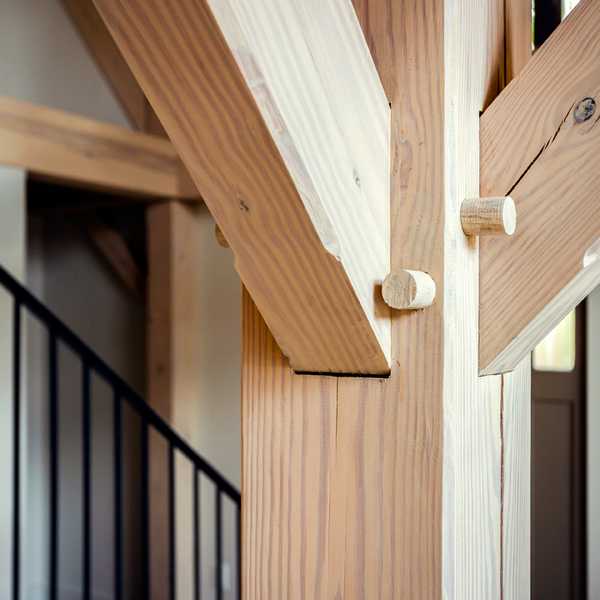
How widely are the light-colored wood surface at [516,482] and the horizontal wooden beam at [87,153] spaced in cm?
240

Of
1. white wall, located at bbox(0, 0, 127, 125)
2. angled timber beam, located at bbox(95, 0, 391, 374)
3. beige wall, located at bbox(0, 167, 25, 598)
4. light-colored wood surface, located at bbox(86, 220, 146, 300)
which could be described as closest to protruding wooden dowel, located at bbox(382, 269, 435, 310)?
angled timber beam, located at bbox(95, 0, 391, 374)

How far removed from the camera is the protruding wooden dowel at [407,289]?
27.7 inches

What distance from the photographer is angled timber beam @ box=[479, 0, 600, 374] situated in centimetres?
73

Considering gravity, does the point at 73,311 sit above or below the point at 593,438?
above

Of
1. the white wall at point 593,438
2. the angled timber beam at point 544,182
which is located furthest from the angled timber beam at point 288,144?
the white wall at point 593,438

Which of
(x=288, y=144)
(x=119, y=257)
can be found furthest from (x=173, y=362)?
(x=288, y=144)

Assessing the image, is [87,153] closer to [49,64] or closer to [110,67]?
[49,64]

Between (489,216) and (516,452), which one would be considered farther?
(516,452)

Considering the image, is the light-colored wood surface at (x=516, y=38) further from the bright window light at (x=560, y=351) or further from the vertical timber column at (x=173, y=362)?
the vertical timber column at (x=173, y=362)

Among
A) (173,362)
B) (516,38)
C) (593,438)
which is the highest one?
(516,38)

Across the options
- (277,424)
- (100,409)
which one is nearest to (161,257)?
(100,409)

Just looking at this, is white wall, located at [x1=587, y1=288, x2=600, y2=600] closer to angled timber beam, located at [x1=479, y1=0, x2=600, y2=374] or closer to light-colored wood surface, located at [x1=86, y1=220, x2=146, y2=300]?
light-colored wood surface, located at [x1=86, y1=220, x2=146, y2=300]

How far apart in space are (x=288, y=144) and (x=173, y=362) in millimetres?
3143

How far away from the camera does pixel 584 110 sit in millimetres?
733
